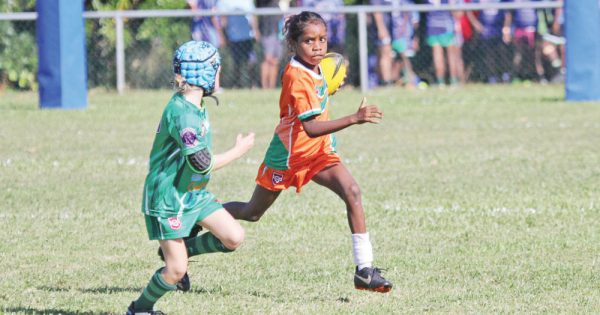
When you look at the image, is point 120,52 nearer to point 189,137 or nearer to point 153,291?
point 153,291

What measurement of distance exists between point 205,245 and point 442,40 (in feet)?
47.4

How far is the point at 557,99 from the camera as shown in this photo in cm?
1844

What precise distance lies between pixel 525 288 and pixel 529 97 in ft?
41.0

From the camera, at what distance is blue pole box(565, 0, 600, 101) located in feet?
58.5

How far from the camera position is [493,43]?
21.0 meters

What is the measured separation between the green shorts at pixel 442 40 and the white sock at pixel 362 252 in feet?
46.4

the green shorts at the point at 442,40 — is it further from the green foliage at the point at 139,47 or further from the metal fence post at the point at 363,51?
the green foliage at the point at 139,47

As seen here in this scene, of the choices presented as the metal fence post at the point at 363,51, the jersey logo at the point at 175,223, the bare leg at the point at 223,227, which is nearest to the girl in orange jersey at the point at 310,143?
the bare leg at the point at 223,227

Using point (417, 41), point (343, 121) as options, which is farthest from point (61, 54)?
point (343, 121)

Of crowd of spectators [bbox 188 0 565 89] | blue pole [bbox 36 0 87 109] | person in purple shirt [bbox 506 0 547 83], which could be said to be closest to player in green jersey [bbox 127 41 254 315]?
blue pole [bbox 36 0 87 109]

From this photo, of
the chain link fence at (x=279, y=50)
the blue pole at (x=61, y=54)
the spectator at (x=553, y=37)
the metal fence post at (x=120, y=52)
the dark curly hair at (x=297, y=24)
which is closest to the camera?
the dark curly hair at (x=297, y=24)

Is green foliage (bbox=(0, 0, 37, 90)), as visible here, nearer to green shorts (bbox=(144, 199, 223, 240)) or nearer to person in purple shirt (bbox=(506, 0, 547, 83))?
person in purple shirt (bbox=(506, 0, 547, 83))

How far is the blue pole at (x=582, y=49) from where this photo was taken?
17844 mm

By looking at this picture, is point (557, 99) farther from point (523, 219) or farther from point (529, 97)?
point (523, 219)
